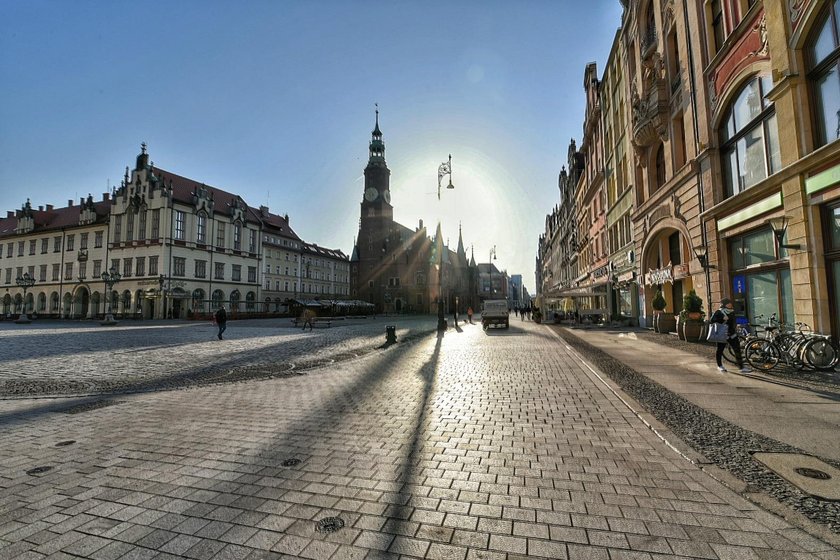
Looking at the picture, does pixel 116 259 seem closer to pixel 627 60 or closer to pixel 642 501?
pixel 627 60

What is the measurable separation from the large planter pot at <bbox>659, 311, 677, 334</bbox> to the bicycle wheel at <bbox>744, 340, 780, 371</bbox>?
1012 cm

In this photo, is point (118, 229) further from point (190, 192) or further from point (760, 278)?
point (760, 278)

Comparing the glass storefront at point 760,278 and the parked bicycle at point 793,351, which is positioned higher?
the glass storefront at point 760,278

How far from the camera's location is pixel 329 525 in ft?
9.75

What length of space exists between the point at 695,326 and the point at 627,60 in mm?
18227

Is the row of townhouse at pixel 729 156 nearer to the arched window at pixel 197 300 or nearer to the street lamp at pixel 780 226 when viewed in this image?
the street lamp at pixel 780 226

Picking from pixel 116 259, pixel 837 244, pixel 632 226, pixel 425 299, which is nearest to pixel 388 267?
pixel 425 299

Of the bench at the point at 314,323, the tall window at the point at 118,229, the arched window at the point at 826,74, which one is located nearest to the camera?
the arched window at the point at 826,74

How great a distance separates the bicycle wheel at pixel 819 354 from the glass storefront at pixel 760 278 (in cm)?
277

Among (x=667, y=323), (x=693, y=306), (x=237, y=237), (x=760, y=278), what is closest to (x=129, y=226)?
(x=237, y=237)

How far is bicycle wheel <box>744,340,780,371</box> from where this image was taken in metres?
9.14

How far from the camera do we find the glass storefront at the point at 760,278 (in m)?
11.9

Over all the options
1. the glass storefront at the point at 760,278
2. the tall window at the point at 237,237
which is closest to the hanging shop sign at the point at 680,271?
the glass storefront at the point at 760,278

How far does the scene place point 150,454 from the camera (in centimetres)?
446
